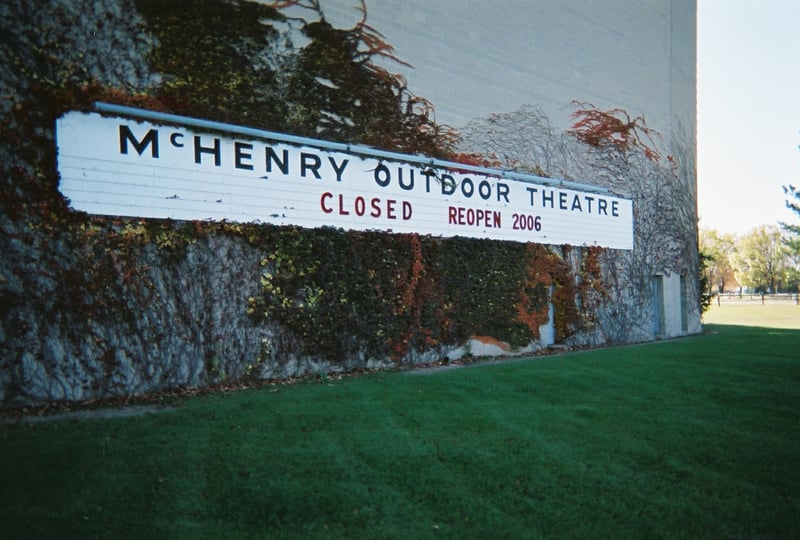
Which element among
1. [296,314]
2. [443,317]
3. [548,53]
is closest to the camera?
[296,314]

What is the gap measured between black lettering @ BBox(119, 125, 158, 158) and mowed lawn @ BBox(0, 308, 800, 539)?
3.24 meters

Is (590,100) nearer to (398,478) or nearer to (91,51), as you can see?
(91,51)

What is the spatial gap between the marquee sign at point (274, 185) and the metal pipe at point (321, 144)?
6cm

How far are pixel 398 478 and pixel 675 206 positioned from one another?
1410cm

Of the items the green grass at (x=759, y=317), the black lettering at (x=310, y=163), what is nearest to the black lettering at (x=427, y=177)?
the black lettering at (x=310, y=163)

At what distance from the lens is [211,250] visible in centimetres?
782

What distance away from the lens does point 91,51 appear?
23.4 ft

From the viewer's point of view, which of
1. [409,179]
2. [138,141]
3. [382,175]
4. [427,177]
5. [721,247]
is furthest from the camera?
[721,247]

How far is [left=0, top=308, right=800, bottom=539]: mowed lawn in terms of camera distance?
336cm

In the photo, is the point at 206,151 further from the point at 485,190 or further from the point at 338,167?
the point at 485,190

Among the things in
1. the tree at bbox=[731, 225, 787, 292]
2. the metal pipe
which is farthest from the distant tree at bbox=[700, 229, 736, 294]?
the metal pipe

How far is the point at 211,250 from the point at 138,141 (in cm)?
166

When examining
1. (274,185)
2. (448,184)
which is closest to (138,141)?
(274,185)

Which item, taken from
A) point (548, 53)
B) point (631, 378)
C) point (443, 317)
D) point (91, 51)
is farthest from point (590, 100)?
point (91, 51)
